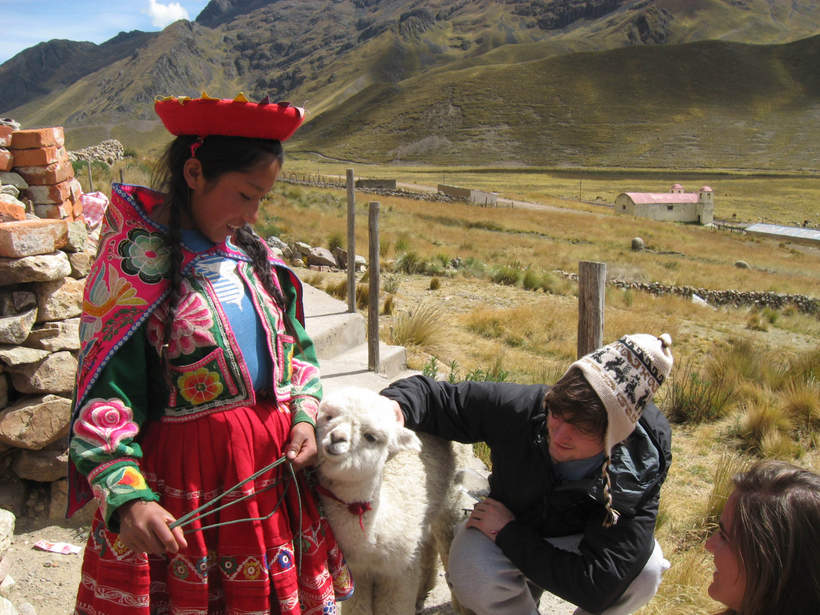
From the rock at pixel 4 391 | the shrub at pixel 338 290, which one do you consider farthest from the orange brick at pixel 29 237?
the shrub at pixel 338 290

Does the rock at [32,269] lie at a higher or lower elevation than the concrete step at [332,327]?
higher

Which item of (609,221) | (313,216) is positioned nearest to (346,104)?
(609,221)

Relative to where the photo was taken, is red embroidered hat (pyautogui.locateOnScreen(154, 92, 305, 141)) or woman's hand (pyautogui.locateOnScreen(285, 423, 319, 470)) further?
woman's hand (pyautogui.locateOnScreen(285, 423, 319, 470))

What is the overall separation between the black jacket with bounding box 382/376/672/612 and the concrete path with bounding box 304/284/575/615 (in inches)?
82.9

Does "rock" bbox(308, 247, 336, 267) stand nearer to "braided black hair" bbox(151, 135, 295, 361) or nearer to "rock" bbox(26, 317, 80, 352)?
"rock" bbox(26, 317, 80, 352)

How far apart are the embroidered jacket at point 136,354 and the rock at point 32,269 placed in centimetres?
176

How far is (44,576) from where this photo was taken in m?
2.99

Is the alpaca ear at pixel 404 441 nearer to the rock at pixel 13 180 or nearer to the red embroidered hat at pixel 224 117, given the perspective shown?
the red embroidered hat at pixel 224 117

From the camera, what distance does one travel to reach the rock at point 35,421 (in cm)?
317

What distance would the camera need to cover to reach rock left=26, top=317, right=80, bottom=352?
325 cm

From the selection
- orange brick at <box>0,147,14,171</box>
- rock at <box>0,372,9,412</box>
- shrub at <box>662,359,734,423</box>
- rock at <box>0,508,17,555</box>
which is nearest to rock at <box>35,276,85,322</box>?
rock at <box>0,372,9,412</box>

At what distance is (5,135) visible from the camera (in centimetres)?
432

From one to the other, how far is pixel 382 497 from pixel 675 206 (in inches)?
1726

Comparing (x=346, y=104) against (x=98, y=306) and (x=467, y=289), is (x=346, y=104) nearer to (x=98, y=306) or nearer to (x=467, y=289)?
(x=467, y=289)
